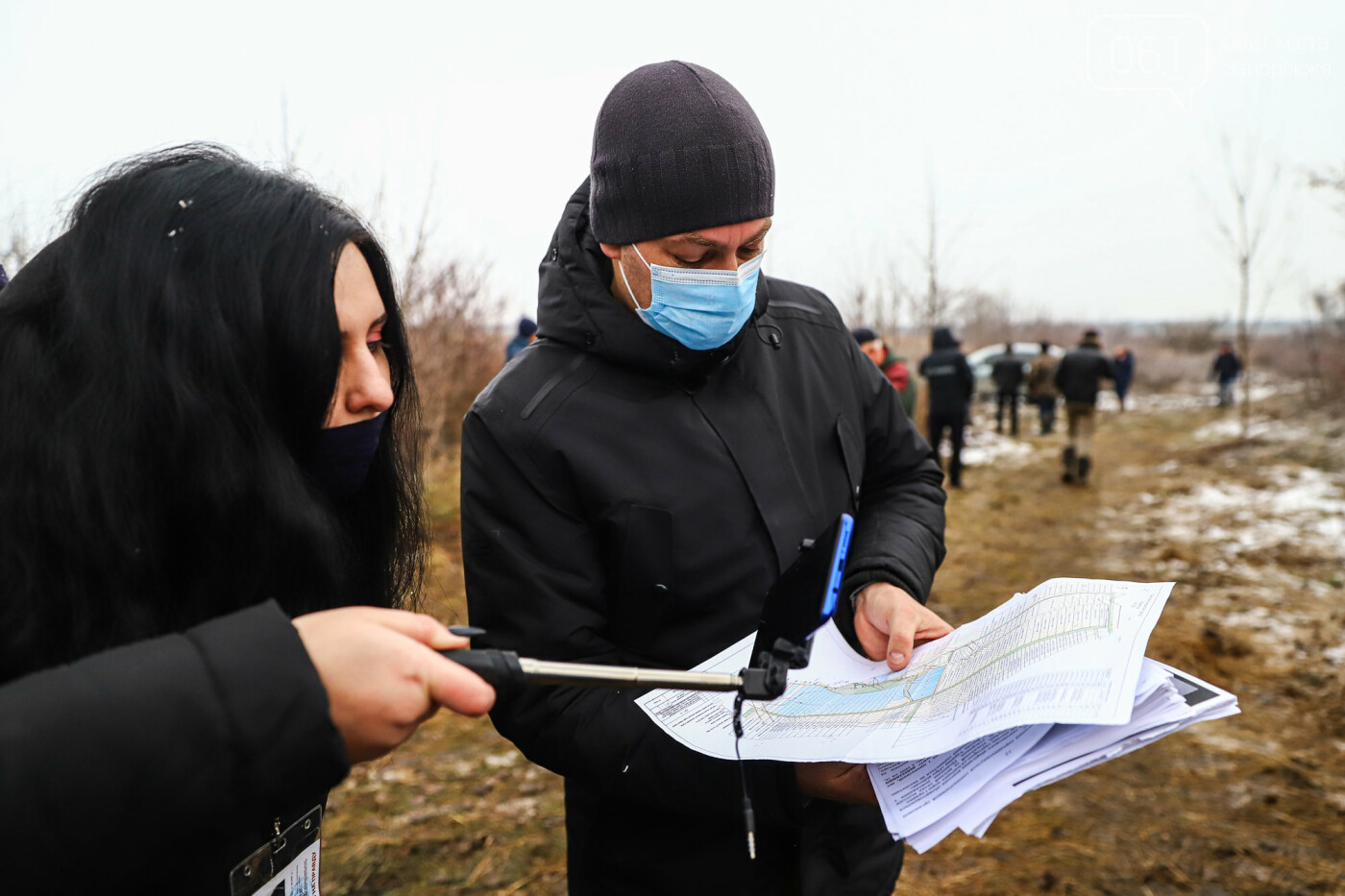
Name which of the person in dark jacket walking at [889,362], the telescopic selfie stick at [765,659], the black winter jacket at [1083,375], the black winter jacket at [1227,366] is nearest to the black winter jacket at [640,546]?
the telescopic selfie stick at [765,659]

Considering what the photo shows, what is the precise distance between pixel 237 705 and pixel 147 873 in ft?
0.59

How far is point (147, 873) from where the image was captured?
0.81 m

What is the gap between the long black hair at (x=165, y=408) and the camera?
0.97 meters

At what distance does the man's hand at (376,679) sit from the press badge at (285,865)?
0.42 metres

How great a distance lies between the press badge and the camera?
114 centimetres

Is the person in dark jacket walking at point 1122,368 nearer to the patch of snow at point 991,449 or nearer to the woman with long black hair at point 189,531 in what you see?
the patch of snow at point 991,449

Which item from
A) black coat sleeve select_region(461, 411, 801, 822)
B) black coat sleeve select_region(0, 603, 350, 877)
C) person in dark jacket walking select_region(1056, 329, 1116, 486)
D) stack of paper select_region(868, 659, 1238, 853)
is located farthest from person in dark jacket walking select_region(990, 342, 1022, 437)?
black coat sleeve select_region(0, 603, 350, 877)

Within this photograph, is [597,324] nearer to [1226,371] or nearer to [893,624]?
[893,624]

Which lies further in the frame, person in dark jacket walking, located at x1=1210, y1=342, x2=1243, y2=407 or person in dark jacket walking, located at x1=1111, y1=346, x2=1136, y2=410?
person in dark jacket walking, located at x1=1210, y1=342, x2=1243, y2=407

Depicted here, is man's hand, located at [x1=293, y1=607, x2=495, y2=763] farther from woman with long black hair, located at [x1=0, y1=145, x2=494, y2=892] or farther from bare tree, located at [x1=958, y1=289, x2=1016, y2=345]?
bare tree, located at [x1=958, y1=289, x2=1016, y2=345]

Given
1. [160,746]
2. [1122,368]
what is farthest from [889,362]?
[1122,368]

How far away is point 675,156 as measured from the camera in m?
1.59

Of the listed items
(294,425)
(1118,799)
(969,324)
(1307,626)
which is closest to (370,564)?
(294,425)

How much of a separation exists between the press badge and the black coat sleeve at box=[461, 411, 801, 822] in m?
0.34
